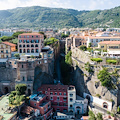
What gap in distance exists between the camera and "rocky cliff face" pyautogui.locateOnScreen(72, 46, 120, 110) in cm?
3534

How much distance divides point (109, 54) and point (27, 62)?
22.9 meters

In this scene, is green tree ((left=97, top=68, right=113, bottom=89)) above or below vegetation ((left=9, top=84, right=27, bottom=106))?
above

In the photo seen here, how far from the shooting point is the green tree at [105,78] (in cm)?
3484

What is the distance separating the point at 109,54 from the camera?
137 ft

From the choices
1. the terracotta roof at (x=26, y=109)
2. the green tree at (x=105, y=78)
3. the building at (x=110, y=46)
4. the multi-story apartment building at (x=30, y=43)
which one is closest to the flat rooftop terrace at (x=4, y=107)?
the terracotta roof at (x=26, y=109)

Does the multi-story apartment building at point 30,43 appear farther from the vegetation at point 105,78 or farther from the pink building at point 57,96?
the vegetation at point 105,78

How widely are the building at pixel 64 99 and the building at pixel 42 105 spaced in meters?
1.80

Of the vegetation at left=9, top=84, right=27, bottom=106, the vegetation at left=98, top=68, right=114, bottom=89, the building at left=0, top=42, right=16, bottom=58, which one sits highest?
the building at left=0, top=42, right=16, bottom=58

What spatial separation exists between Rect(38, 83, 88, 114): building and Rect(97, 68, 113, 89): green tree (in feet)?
22.7

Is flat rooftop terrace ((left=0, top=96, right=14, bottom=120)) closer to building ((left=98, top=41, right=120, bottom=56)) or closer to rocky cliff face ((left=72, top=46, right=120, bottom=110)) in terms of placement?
rocky cliff face ((left=72, top=46, right=120, bottom=110))

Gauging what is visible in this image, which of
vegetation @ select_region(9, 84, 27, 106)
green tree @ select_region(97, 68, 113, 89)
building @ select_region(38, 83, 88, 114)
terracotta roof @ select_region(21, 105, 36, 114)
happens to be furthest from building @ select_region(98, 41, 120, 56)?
terracotta roof @ select_region(21, 105, 36, 114)

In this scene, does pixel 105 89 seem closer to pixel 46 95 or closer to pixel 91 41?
pixel 46 95

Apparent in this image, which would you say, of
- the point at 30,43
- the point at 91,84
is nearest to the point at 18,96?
the point at 30,43

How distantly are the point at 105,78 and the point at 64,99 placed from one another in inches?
465
